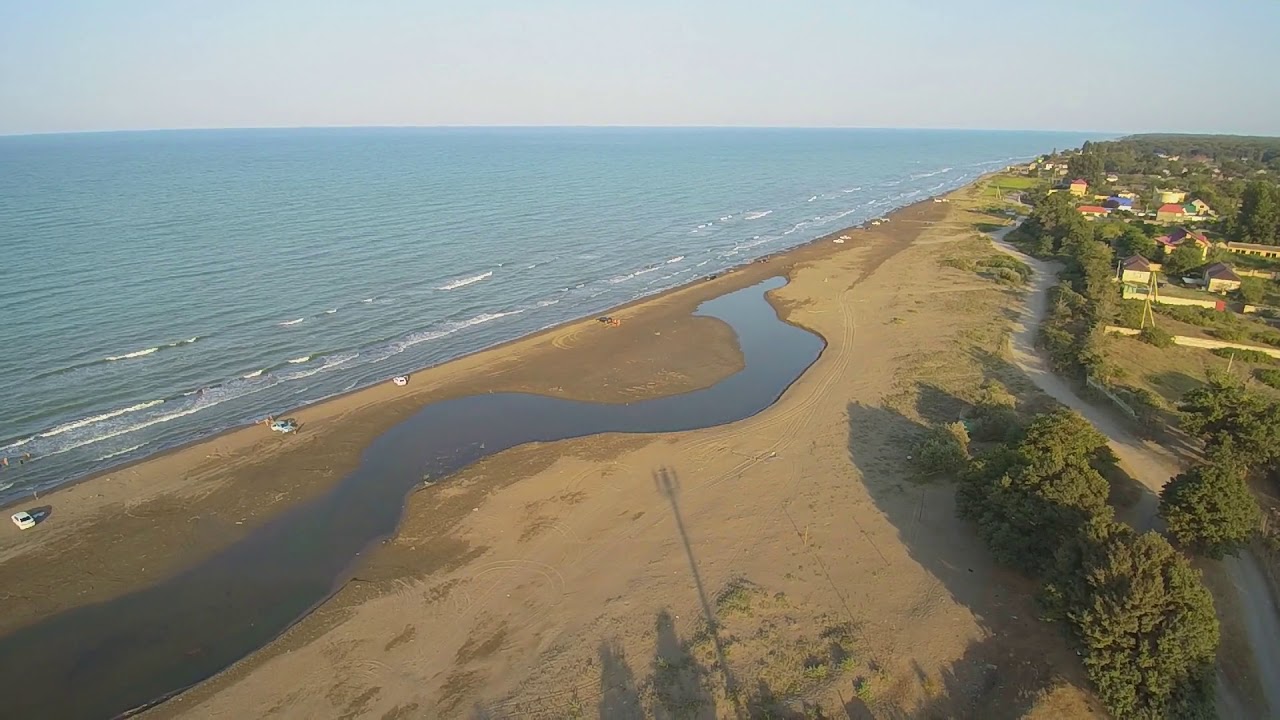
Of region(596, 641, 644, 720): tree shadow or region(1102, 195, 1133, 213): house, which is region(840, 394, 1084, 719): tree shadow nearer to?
region(596, 641, 644, 720): tree shadow

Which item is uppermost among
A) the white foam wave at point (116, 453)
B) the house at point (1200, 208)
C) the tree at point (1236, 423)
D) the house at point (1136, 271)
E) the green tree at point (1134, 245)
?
the house at point (1200, 208)

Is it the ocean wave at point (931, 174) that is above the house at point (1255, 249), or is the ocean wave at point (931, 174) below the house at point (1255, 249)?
above

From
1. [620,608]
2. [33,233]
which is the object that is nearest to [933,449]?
[620,608]

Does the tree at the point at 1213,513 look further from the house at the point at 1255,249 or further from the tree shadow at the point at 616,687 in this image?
the house at the point at 1255,249

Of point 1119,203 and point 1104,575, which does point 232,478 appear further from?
point 1119,203

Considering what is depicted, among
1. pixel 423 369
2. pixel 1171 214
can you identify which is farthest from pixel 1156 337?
pixel 1171 214

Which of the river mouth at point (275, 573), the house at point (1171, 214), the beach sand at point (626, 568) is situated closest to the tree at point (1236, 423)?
the beach sand at point (626, 568)

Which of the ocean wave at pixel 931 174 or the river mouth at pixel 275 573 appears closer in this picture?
the river mouth at pixel 275 573
